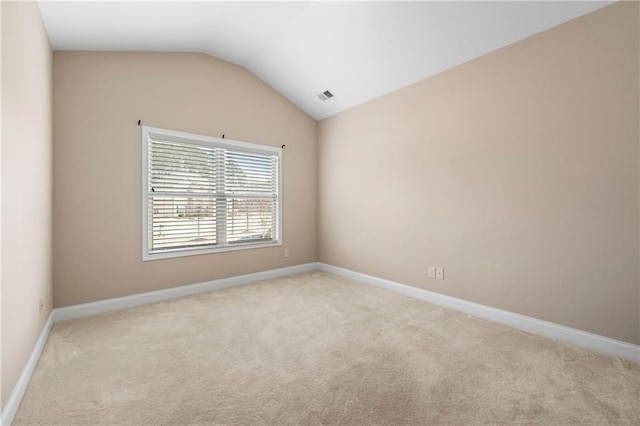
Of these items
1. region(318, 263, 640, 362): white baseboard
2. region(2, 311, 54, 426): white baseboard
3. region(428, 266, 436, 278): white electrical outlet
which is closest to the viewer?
region(2, 311, 54, 426): white baseboard

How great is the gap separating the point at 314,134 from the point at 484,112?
2710 millimetres

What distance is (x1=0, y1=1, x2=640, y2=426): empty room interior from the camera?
5.78ft

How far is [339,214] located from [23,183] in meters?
3.54

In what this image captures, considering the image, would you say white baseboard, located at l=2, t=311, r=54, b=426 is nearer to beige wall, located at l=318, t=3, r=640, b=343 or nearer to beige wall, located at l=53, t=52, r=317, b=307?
beige wall, located at l=53, t=52, r=317, b=307

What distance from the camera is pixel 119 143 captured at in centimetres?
319

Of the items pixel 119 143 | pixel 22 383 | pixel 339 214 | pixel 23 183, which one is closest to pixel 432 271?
pixel 339 214

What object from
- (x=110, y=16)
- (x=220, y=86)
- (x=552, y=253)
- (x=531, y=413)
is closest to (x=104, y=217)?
(x=110, y=16)

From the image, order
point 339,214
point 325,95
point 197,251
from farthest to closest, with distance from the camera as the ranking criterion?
point 339,214, point 325,95, point 197,251

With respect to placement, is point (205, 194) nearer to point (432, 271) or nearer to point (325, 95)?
point (325, 95)

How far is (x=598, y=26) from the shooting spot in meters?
2.27

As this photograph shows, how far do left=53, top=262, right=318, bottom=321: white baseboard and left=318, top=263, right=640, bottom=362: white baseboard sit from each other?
1743 mm

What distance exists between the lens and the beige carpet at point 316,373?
1584mm

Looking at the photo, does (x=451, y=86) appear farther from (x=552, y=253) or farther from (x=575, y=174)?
(x=552, y=253)

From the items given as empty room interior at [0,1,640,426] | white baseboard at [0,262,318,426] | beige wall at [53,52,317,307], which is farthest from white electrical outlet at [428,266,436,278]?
beige wall at [53,52,317,307]
